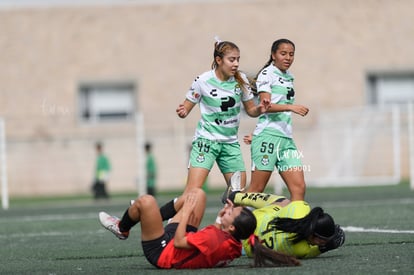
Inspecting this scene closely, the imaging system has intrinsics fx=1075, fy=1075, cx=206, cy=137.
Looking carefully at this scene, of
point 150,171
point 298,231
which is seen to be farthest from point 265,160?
point 150,171

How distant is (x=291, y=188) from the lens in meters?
11.8

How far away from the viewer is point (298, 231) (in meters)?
9.57

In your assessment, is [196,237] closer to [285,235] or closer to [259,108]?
[285,235]

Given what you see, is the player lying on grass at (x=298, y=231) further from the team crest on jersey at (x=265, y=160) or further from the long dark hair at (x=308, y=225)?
the team crest on jersey at (x=265, y=160)

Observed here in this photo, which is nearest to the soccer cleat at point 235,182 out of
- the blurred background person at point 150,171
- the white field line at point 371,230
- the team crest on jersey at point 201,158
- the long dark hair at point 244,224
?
the team crest on jersey at point 201,158

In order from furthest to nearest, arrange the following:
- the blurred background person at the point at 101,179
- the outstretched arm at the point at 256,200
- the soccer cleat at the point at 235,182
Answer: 1. the blurred background person at the point at 101,179
2. the soccer cleat at the point at 235,182
3. the outstretched arm at the point at 256,200

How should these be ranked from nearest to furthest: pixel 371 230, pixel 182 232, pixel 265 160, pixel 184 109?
1. pixel 182 232
2. pixel 184 109
3. pixel 265 160
4. pixel 371 230

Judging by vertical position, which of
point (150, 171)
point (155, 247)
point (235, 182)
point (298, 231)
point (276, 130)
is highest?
point (276, 130)

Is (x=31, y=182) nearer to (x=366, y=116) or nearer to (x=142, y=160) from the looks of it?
(x=142, y=160)

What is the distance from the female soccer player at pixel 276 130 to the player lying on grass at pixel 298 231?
205 centimetres

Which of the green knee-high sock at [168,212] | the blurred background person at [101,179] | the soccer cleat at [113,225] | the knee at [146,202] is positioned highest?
the knee at [146,202]

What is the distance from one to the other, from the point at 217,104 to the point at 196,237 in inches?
111

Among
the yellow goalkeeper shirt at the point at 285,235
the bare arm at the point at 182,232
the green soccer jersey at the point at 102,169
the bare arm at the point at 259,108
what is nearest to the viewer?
the bare arm at the point at 182,232

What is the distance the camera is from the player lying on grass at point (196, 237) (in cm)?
918
